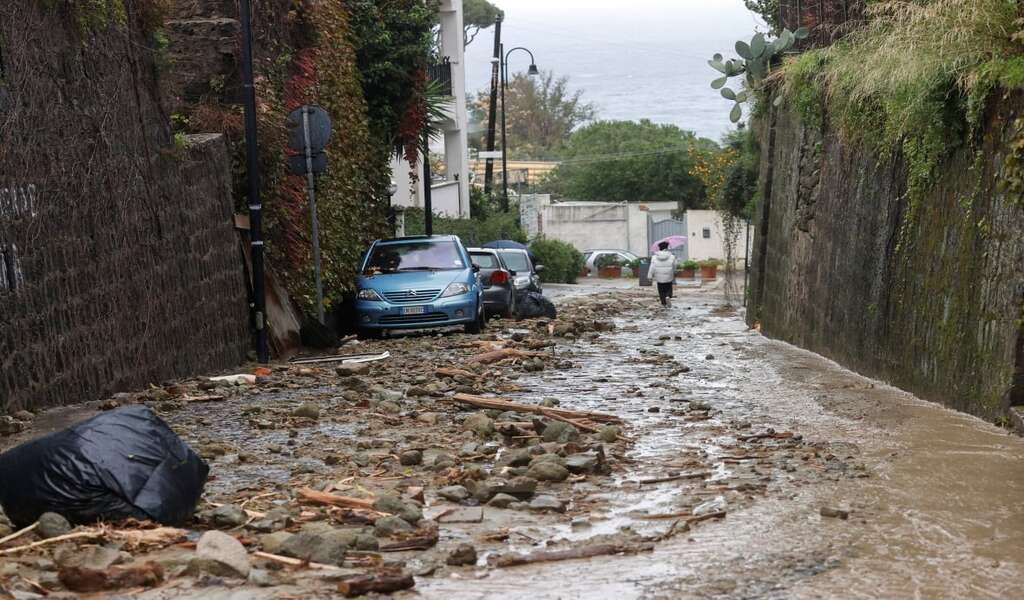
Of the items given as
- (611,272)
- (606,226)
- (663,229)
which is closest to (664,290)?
(611,272)

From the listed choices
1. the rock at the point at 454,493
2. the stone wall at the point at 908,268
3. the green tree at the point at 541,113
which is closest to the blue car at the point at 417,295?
the stone wall at the point at 908,268

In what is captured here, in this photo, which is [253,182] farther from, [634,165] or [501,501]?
[634,165]

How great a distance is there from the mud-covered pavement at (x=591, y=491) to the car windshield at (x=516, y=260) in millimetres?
15758

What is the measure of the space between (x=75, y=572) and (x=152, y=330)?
322 inches

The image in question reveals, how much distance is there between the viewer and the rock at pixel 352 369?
14.3 meters

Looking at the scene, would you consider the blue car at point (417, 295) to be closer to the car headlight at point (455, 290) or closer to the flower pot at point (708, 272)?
the car headlight at point (455, 290)

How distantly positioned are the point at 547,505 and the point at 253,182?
10.2 m

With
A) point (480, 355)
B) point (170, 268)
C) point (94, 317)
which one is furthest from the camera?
point (480, 355)

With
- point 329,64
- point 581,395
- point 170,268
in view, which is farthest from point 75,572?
point 329,64

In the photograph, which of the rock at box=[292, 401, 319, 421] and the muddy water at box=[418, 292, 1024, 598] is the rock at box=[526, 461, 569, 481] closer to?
the muddy water at box=[418, 292, 1024, 598]

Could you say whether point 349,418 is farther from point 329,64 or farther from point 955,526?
point 329,64

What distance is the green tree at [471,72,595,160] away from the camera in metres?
118

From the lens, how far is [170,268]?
46.6 feet

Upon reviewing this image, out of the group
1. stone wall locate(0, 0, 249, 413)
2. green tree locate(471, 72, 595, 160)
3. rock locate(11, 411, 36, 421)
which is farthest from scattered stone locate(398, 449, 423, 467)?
green tree locate(471, 72, 595, 160)
